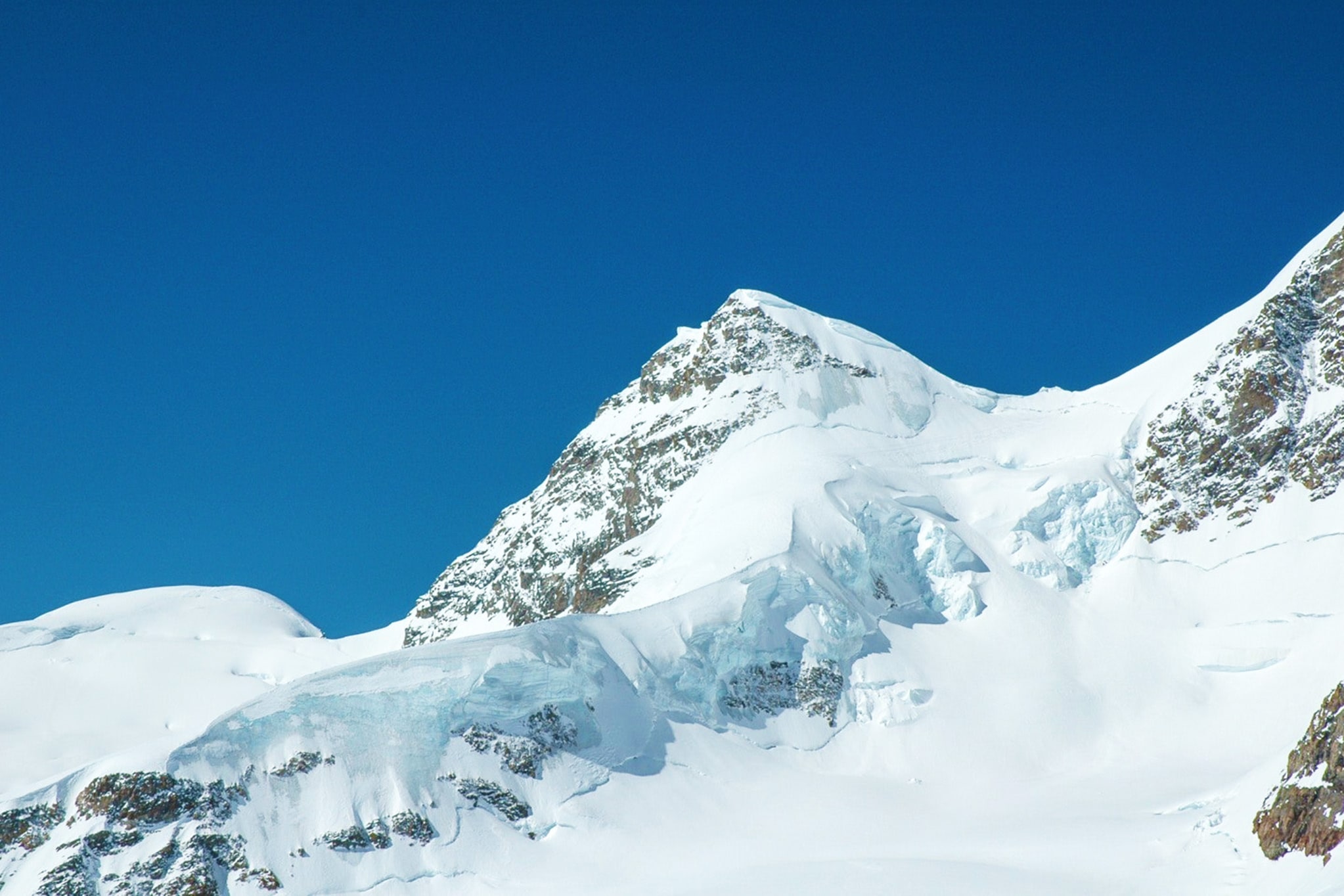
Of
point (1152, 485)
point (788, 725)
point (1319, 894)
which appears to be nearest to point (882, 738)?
point (788, 725)

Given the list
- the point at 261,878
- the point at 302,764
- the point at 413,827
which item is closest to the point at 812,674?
the point at 413,827

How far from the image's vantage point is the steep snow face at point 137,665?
9679 centimetres

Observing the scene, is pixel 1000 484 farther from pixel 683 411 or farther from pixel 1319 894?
pixel 1319 894

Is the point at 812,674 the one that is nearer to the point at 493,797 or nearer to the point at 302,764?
the point at 493,797

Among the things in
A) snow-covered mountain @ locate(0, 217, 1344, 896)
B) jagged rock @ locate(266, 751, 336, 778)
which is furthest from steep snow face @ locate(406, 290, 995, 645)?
jagged rock @ locate(266, 751, 336, 778)

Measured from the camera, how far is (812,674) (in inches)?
2992

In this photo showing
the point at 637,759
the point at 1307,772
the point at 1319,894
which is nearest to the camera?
the point at 1319,894

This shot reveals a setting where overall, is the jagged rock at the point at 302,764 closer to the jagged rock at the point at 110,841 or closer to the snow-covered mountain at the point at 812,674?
the snow-covered mountain at the point at 812,674

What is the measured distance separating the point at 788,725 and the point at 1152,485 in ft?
94.2

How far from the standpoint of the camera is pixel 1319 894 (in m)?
40.8

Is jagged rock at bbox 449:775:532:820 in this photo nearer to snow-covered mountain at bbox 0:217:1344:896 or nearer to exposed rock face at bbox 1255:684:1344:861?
snow-covered mountain at bbox 0:217:1344:896

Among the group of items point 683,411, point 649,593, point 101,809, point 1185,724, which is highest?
point 683,411

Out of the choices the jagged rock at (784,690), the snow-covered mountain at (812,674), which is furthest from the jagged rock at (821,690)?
the snow-covered mountain at (812,674)

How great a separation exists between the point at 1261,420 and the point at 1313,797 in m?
43.7
